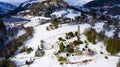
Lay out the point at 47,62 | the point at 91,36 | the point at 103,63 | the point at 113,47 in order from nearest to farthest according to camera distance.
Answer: the point at 103,63 → the point at 47,62 → the point at 113,47 → the point at 91,36

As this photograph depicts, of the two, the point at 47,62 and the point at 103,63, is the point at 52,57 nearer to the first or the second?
the point at 47,62

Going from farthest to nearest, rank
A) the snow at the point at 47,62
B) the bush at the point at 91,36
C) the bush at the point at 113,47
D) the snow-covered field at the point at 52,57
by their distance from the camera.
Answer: the bush at the point at 91,36 → the bush at the point at 113,47 → the snow at the point at 47,62 → the snow-covered field at the point at 52,57

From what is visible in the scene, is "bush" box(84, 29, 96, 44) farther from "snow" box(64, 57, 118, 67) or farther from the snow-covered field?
"snow" box(64, 57, 118, 67)

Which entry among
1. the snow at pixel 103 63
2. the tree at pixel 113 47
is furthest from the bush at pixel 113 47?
the snow at pixel 103 63

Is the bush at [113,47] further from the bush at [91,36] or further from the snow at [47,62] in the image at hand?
the snow at [47,62]

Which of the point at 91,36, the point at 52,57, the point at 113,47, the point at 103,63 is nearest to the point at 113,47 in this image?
the point at 113,47

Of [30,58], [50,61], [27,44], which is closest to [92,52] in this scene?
[50,61]

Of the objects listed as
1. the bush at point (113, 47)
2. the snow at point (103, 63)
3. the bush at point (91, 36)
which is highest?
the bush at point (91, 36)

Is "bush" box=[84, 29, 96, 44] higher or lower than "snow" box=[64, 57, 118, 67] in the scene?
higher

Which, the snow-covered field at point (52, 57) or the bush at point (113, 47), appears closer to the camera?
the snow-covered field at point (52, 57)

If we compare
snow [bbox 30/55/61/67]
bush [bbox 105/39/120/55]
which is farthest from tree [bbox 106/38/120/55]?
snow [bbox 30/55/61/67]

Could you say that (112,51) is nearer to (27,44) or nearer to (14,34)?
(27,44)
